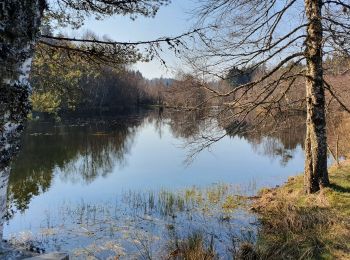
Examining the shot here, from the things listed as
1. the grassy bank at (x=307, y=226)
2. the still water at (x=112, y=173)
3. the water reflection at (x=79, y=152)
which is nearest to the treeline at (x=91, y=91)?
the water reflection at (x=79, y=152)

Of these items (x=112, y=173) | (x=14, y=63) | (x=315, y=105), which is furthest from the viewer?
(x=112, y=173)

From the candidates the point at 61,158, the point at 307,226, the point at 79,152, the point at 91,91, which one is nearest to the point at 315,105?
the point at 307,226

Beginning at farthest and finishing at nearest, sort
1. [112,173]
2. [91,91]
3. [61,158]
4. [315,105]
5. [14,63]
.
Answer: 1. [91,91]
2. [61,158]
3. [112,173]
4. [315,105]
5. [14,63]

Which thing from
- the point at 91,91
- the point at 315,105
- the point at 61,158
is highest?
the point at 91,91

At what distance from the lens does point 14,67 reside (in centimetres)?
189

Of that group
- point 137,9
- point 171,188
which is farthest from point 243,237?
point 171,188

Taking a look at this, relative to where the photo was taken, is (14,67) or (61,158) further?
(61,158)

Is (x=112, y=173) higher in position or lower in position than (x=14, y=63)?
lower

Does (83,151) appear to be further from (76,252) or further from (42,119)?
(42,119)

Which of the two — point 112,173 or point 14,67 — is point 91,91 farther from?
point 14,67

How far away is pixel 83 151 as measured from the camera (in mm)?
23453

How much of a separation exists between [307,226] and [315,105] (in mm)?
2895

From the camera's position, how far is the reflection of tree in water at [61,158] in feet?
48.6

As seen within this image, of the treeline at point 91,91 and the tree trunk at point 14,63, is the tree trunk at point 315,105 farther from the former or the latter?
the tree trunk at point 14,63
